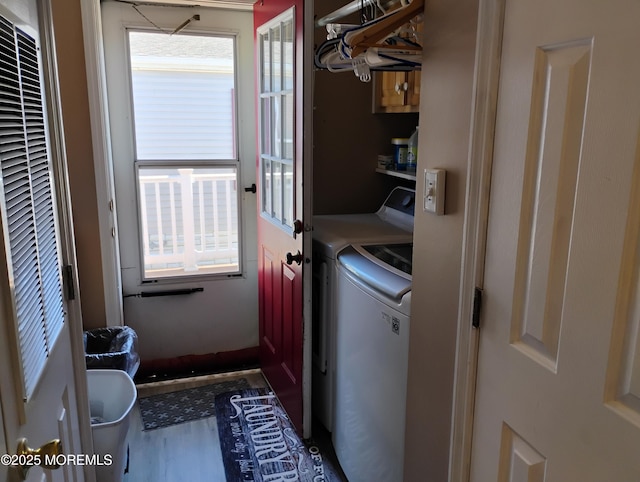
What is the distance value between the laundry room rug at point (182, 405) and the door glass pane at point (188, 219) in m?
0.67

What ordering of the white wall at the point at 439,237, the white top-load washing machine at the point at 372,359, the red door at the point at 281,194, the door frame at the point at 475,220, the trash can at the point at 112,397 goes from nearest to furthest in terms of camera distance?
the door frame at the point at 475,220, the white wall at the point at 439,237, the white top-load washing machine at the point at 372,359, the trash can at the point at 112,397, the red door at the point at 281,194

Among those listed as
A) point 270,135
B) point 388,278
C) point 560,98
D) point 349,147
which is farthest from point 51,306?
point 349,147

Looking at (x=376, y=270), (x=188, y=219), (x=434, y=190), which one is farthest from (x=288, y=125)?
(x=434, y=190)

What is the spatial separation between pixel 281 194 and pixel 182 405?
4.12ft

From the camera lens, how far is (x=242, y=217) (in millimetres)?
3127

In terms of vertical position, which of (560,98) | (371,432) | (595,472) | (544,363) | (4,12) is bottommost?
(371,432)

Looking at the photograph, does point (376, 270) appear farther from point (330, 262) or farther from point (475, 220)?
point (475, 220)

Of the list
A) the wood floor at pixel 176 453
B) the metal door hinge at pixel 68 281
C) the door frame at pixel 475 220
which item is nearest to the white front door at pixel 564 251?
the door frame at pixel 475 220

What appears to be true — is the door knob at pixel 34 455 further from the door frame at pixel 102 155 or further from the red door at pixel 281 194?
the door frame at pixel 102 155

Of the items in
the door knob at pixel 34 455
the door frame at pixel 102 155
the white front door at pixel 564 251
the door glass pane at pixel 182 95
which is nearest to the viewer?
the white front door at pixel 564 251

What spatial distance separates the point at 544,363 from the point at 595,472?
19 centimetres

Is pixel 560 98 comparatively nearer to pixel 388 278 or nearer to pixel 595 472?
pixel 595 472

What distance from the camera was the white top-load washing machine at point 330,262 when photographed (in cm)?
225

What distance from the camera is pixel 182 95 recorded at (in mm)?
2898
